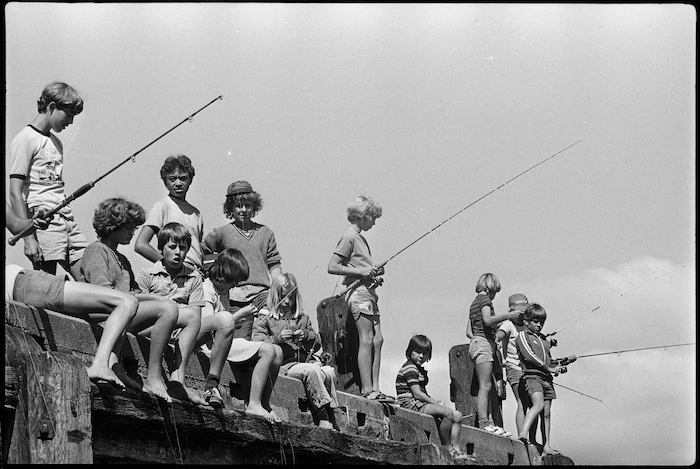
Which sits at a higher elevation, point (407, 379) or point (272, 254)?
point (272, 254)

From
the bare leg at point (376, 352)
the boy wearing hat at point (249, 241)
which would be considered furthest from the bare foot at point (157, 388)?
the bare leg at point (376, 352)

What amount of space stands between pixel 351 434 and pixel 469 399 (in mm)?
4209

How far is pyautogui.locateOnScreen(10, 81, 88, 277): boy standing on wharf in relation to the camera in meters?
10.3

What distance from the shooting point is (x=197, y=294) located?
11.2 metres

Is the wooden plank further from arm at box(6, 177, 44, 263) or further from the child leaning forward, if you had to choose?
the child leaning forward

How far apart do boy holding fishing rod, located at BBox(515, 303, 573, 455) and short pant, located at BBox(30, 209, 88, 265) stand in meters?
6.10

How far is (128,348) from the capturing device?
10555 millimetres

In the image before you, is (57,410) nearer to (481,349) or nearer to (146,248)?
(146,248)

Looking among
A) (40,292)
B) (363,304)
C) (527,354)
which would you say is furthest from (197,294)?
(527,354)

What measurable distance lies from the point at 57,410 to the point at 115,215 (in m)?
1.69

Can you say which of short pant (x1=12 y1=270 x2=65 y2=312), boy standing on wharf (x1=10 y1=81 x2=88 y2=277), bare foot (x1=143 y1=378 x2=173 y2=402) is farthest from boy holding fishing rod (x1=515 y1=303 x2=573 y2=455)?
short pant (x1=12 y1=270 x2=65 y2=312)

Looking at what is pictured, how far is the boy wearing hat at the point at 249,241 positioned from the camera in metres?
12.6

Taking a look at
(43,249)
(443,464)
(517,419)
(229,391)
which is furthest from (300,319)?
(517,419)

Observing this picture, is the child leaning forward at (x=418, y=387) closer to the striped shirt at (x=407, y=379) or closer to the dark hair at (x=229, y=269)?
the striped shirt at (x=407, y=379)
